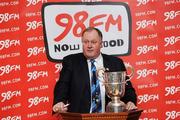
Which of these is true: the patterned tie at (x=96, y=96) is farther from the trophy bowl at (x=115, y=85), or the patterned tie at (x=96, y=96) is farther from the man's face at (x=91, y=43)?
the trophy bowl at (x=115, y=85)

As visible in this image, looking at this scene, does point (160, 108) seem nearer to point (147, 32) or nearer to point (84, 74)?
A: point (147, 32)

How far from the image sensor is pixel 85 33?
2998mm

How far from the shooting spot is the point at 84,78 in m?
3.04

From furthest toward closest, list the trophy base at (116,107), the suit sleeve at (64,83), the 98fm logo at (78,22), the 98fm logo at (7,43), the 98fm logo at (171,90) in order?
the 98fm logo at (171,90) < the 98fm logo at (78,22) < the 98fm logo at (7,43) < the suit sleeve at (64,83) < the trophy base at (116,107)

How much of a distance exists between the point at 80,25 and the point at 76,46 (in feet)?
0.61

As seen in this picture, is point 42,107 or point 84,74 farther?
point 42,107

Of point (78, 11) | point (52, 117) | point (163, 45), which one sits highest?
point (78, 11)

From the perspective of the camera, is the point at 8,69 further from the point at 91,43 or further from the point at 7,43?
the point at 91,43

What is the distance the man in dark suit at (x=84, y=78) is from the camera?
3.00 meters

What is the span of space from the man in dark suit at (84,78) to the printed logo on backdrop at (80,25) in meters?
0.46

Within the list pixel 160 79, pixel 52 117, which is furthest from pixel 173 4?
pixel 52 117

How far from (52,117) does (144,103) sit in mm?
814

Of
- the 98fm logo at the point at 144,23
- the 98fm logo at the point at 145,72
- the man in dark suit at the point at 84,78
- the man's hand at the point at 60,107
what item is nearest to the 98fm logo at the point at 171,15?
the 98fm logo at the point at 144,23

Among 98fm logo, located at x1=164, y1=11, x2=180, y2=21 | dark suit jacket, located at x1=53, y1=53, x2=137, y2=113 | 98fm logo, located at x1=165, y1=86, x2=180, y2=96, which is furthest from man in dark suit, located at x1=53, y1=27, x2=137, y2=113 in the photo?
98fm logo, located at x1=164, y1=11, x2=180, y2=21
